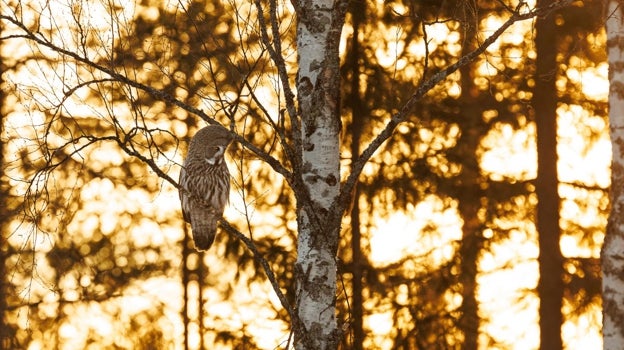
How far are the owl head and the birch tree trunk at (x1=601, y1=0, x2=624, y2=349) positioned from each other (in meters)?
2.18

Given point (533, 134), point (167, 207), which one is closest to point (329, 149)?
point (167, 207)

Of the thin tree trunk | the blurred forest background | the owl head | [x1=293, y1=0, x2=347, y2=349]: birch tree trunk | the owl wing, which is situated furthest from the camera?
the thin tree trunk

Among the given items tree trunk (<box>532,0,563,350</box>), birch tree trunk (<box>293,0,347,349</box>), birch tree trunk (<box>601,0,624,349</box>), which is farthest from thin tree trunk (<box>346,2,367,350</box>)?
birch tree trunk (<box>293,0,347,349</box>)

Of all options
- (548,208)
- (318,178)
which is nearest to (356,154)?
(548,208)

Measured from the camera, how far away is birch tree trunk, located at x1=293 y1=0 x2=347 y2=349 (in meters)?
3.20

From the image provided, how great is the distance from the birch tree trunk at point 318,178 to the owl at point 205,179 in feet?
3.83

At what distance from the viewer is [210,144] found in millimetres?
4469

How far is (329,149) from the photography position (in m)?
3.24

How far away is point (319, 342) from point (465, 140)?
164 inches

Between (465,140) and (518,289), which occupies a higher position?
(465,140)

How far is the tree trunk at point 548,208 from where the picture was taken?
7.02 m

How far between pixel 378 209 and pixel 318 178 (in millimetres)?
3821

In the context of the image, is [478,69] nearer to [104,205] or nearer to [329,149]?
[104,205]

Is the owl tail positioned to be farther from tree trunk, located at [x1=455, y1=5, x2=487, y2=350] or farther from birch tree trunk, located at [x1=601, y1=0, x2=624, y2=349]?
tree trunk, located at [x1=455, y1=5, x2=487, y2=350]
